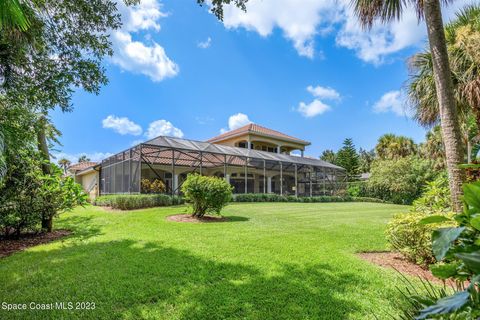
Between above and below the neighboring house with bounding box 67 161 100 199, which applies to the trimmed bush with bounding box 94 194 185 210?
below

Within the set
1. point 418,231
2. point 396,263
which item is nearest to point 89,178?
point 396,263

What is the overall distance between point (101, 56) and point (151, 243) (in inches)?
185

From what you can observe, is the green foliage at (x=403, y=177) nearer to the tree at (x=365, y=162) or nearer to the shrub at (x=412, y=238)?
the tree at (x=365, y=162)

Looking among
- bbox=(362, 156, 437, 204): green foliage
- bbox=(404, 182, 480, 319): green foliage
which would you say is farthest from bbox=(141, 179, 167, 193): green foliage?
bbox=(362, 156, 437, 204): green foliage

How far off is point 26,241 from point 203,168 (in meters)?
18.3

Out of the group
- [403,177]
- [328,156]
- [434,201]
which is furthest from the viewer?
[328,156]

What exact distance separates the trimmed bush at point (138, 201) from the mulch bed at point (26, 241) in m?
6.09

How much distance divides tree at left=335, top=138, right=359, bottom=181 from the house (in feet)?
44.4

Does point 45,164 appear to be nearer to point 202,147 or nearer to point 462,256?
point 462,256

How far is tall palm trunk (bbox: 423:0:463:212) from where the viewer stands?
4328mm

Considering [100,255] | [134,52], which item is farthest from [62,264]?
[134,52]

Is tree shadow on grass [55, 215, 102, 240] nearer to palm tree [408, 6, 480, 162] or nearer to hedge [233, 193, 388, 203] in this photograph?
palm tree [408, 6, 480, 162]

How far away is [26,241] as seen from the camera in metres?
7.98

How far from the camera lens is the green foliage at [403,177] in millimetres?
27703
